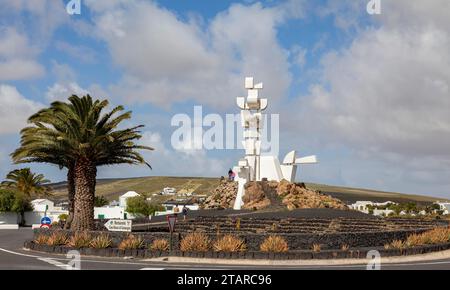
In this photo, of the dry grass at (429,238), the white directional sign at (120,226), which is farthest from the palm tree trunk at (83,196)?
the dry grass at (429,238)

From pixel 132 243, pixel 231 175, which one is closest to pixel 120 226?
pixel 132 243

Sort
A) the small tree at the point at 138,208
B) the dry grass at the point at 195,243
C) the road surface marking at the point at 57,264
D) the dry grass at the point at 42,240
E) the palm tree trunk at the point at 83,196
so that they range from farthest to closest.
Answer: the small tree at the point at 138,208 < the palm tree trunk at the point at 83,196 < the dry grass at the point at 42,240 < the dry grass at the point at 195,243 < the road surface marking at the point at 57,264

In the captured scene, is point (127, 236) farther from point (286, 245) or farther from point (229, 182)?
point (229, 182)

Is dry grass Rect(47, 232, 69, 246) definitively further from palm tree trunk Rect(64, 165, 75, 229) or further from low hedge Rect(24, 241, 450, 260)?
palm tree trunk Rect(64, 165, 75, 229)

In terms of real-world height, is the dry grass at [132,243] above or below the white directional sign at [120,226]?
below

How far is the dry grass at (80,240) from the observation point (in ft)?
82.3

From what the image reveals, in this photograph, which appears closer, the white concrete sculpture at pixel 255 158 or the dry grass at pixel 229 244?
the dry grass at pixel 229 244

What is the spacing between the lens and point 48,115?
31141 mm

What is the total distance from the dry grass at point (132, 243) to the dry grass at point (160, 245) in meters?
0.63

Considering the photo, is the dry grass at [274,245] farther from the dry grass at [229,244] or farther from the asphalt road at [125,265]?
the asphalt road at [125,265]

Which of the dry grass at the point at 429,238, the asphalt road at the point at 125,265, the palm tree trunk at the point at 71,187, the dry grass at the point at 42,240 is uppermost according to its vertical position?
the palm tree trunk at the point at 71,187
